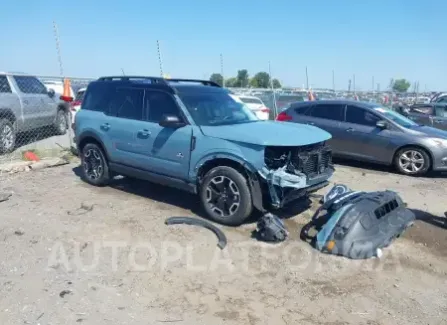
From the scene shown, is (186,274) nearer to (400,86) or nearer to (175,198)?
(175,198)

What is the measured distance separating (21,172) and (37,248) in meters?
3.86

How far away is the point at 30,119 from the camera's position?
10.2 metres

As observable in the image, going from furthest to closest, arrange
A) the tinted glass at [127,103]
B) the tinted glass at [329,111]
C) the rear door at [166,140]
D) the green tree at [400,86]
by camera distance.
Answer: the green tree at [400,86] → the tinted glass at [329,111] → the tinted glass at [127,103] → the rear door at [166,140]

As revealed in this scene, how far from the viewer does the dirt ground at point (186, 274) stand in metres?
3.53

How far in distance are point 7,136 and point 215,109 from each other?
5.62 m

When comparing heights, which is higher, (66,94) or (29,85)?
(29,85)

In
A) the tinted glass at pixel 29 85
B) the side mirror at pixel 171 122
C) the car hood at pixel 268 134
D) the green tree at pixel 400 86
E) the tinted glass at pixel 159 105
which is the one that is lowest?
the green tree at pixel 400 86

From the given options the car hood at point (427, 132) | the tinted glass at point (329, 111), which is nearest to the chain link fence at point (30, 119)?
the tinted glass at point (329, 111)

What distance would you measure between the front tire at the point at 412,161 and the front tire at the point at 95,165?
6050mm

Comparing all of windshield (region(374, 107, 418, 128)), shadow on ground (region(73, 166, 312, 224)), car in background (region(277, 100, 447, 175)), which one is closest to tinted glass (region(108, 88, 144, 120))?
shadow on ground (region(73, 166, 312, 224))

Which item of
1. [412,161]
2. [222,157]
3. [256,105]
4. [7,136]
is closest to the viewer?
[222,157]

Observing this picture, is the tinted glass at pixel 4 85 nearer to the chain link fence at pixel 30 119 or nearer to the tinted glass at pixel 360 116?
the chain link fence at pixel 30 119

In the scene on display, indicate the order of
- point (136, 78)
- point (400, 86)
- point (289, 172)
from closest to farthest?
point (289, 172)
point (136, 78)
point (400, 86)

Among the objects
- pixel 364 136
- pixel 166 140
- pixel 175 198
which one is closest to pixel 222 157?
→ pixel 166 140
